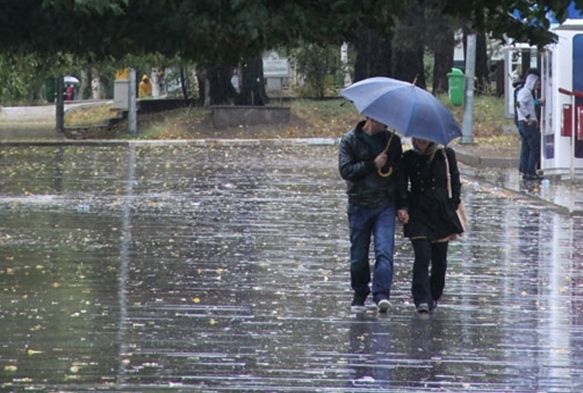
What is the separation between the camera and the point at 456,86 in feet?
128

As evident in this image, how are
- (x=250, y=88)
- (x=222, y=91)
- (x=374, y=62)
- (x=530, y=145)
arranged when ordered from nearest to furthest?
(x=530, y=145) → (x=250, y=88) → (x=374, y=62) → (x=222, y=91)

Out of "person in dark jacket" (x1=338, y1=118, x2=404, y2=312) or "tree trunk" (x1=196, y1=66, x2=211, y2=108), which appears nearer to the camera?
"person in dark jacket" (x1=338, y1=118, x2=404, y2=312)

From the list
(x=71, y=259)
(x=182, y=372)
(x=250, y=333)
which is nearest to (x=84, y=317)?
(x=250, y=333)

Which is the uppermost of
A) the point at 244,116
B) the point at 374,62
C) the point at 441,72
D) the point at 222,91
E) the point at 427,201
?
the point at 374,62

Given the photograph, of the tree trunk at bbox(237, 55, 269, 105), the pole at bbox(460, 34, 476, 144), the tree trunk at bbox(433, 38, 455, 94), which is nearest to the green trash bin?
the pole at bbox(460, 34, 476, 144)

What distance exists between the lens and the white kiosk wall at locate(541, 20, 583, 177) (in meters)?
23.0

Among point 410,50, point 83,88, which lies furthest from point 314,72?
point 83,88

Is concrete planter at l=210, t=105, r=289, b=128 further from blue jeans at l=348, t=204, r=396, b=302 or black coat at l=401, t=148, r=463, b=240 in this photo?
black coat at l=401, t=148, r=463, b=240

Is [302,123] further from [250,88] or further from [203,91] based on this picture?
[203,91]

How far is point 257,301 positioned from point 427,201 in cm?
169

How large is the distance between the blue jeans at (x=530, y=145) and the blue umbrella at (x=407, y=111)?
1303 cm

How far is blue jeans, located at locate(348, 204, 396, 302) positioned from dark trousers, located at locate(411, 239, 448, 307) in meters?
0.20

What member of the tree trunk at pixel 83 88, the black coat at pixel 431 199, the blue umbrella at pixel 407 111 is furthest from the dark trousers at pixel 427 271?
the tree trunk at pixel 83 88

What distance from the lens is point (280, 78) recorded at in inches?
2520
